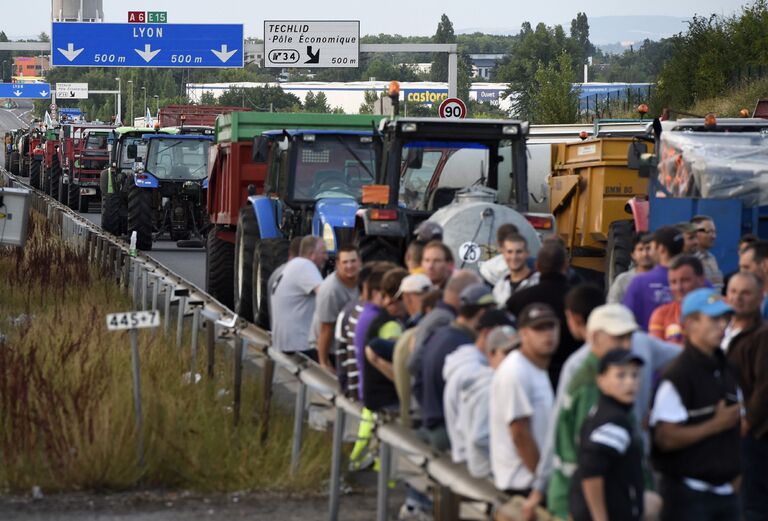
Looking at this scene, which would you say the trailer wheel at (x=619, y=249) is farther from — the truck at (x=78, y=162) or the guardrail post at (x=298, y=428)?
the truck at (x=78, y=162)

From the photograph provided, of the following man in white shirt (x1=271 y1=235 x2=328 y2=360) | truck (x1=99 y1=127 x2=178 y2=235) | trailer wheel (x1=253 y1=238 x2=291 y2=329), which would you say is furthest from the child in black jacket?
truck (x1=99 y1=127 x2=178 y2=235)

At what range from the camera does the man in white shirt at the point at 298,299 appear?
1248cm

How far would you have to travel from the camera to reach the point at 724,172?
1712cm

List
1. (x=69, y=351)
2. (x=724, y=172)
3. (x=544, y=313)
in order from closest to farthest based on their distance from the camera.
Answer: (x=544, y=313) < (x=69, y=351) < (x=724, y=172)

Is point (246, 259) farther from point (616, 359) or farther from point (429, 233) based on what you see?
point (616, 359)

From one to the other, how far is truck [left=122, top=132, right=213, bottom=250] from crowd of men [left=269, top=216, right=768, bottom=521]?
68.6ft

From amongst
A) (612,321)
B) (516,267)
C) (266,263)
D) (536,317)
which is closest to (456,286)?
(516,267)

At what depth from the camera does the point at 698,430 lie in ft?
22.0

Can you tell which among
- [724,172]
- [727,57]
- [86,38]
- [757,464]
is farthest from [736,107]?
[757,464]

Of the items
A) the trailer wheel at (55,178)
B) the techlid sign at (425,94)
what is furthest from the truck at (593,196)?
the techlid sign at (425,94)

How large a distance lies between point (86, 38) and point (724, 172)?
35692 millimetres

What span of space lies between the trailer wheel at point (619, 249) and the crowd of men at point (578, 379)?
840 cm

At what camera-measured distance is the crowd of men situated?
6.29m

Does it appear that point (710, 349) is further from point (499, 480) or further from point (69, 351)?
point (69, 351)
